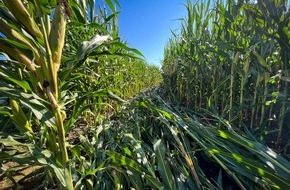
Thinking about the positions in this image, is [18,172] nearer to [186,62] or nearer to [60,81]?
[60,81]

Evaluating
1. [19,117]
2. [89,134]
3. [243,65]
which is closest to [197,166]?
[19,117]

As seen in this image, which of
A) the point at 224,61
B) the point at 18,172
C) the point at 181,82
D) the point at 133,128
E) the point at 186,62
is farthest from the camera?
the point at 181,82

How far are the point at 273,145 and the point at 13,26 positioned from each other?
138 cm

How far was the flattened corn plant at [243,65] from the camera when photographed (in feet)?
3.80

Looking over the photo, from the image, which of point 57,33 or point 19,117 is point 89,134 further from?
point 57,33

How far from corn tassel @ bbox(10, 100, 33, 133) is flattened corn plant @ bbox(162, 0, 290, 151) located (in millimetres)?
1050

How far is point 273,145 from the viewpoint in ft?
4.09

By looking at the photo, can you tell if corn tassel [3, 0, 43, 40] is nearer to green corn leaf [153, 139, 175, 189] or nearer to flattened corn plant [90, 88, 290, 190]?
flattened corn plant [90, 88, 290, 190]

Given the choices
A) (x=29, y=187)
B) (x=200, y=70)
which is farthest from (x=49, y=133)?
(x=200, y=70)

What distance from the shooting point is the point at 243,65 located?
4.77ft

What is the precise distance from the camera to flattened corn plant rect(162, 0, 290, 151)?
3.80 feet

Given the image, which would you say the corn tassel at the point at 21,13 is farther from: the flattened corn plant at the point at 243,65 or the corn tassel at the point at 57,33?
the flattened corn plant at the point at 243,65

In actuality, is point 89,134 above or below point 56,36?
below

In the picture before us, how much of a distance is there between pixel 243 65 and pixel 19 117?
1.34 m
